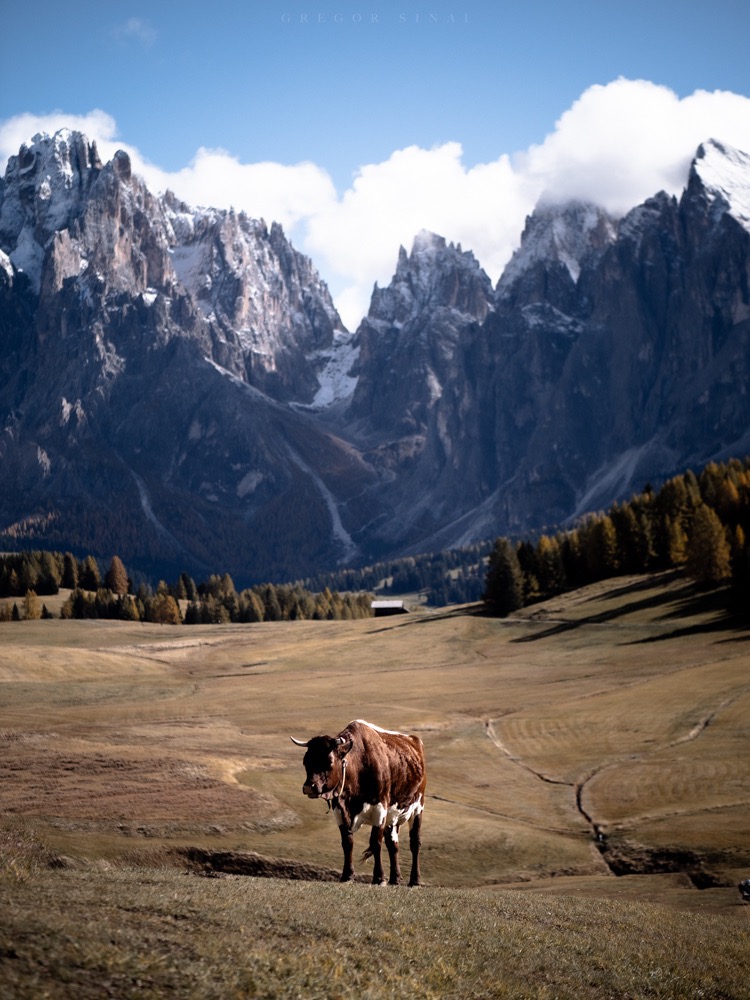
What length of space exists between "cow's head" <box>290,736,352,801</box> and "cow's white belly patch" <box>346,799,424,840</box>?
64.9 inches

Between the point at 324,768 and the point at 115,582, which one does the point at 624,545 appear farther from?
the point at 324,768

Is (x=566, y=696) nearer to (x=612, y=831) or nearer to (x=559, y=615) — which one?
(x=612, y=831)

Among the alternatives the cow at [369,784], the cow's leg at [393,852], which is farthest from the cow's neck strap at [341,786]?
the cow's leg at [393,852]

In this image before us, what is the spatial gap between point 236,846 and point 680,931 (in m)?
16.4

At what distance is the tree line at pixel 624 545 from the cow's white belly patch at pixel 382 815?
114 meters

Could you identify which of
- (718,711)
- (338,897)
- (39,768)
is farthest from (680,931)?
(718,711)

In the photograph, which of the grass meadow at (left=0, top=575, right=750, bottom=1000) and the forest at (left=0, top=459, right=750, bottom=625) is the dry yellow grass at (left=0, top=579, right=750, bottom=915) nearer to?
the grass meadow at (left=0, top=575, right=750, bottom=1000)

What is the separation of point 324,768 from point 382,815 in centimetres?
294

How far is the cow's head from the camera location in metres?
21.3

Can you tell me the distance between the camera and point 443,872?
31688 mm

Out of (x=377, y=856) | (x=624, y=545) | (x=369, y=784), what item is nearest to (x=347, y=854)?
(x=377, y=856)

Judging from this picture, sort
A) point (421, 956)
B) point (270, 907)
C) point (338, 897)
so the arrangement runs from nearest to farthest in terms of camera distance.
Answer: point (421, 956) < point (270, 907) < point (338, 897)

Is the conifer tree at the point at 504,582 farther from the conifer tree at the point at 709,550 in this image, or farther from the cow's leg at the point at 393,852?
the cow's leg at the point at 393,852

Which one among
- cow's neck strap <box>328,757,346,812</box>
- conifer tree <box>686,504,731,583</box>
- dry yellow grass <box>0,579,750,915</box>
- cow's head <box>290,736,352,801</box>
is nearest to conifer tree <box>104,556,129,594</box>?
dry yellow grass <box>0,579,750,915</box>
